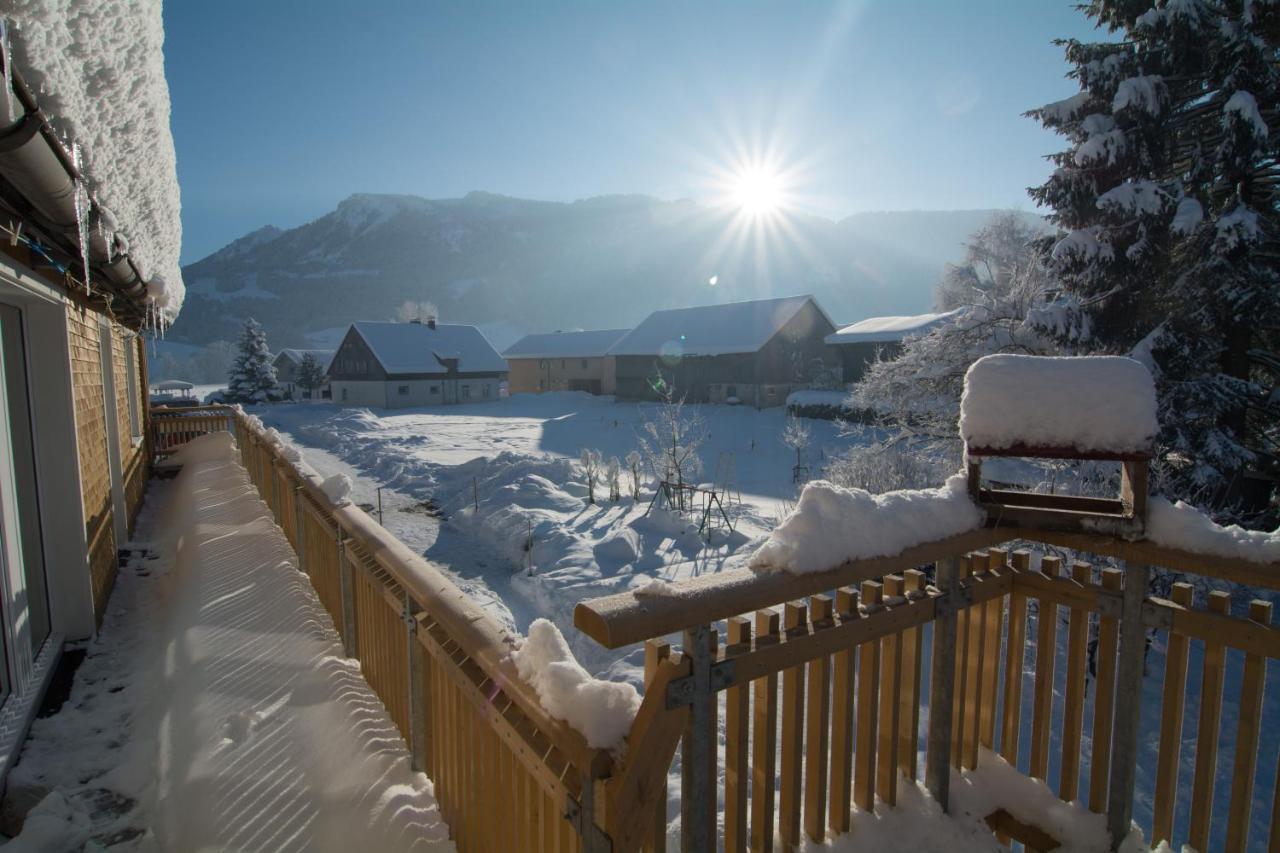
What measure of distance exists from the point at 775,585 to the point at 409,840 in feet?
6.00

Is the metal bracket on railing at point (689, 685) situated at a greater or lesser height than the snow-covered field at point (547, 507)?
greater

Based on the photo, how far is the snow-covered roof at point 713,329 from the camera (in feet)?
118

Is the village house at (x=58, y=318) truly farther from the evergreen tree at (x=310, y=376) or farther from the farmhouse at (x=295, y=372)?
the evergreen tree at (x=310, y=376)

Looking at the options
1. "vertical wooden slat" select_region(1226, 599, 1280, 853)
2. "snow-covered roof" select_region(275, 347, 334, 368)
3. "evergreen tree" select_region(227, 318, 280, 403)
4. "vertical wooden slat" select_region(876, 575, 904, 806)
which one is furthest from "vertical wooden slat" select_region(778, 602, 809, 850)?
"snow-covered roof" select_region(275, 347, 334, 368)

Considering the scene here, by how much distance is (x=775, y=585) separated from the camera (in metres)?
1.86

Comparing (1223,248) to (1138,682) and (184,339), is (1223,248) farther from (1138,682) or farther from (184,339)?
(184,339)

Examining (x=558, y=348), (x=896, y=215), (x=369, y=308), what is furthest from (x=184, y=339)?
(x=896, y=215)

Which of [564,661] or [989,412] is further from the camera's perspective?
[989,412]

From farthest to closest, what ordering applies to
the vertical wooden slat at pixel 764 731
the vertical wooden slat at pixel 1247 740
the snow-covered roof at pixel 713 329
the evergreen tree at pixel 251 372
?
1. the evergreen tree at pixel 251 372
2. the snow-covered roof at pixel 713 329
3. the vertical wooden slat at pixel 1247 740
4. the vertical wooden slat at pixel 764 731

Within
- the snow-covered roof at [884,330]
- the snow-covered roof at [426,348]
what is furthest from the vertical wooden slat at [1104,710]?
the snow-covered roof at [426,348]

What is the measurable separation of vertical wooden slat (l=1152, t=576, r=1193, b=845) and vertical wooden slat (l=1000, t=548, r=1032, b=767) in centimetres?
48

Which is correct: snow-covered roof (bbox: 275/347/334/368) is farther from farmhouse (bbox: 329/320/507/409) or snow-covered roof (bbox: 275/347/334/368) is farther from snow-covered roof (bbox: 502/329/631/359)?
snow-covered roof (bbox: 502/329/631/359)

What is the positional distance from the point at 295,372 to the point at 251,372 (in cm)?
1846

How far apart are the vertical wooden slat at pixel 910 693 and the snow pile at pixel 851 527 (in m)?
0.24
